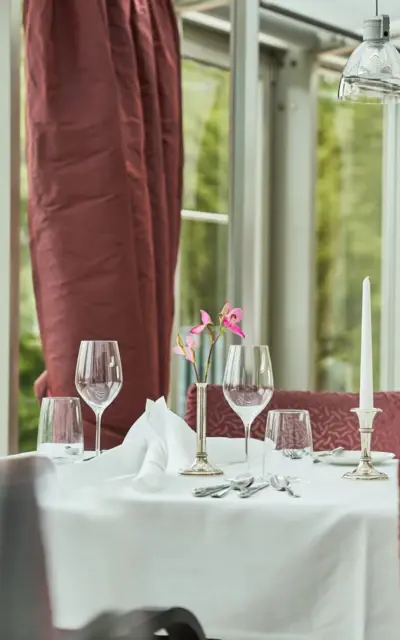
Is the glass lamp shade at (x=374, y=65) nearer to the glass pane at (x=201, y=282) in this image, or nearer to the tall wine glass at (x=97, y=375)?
the tall wine glass at (x=97, y=375)

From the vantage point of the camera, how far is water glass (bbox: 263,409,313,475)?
1602 millimetres

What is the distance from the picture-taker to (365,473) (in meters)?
1.75

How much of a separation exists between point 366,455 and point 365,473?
33 millimetres

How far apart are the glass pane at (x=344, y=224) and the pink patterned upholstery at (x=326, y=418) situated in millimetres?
2131

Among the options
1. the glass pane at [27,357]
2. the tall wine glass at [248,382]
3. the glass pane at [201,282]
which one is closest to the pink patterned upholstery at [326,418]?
the tall wine glass at [248,382]

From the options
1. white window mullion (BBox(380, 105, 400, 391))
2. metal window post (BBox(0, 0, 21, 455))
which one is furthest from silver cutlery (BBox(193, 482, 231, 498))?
white window mullion (BBox(380, 105, 400, 391))

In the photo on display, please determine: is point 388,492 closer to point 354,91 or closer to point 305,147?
point 354,91

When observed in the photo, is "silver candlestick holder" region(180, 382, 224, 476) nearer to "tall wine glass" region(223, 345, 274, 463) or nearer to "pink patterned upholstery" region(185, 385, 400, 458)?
"tall wine glass" region(223, 345, 274, 463)

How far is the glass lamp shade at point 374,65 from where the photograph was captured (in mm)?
2574

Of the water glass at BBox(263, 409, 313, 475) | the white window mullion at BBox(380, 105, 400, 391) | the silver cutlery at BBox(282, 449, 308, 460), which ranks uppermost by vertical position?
the white window mullion at BBox(380, 105, 400, 391)

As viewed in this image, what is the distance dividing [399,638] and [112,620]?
24.8 inches

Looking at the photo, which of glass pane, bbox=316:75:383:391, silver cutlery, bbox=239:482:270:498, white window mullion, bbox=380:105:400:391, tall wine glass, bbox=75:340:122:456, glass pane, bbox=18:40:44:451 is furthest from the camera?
white window mullion, bbox=380:105:400:391

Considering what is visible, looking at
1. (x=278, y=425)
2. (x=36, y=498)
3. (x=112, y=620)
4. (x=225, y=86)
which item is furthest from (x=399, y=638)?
(x=225, y=86)

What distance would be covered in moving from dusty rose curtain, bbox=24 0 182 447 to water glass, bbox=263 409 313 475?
5.74ft
